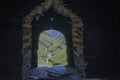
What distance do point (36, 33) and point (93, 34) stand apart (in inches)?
147

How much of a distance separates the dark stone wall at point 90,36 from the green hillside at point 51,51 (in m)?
11.6

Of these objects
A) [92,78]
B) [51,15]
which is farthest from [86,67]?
[51,15]

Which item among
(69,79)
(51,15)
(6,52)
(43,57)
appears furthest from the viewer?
(43,57)

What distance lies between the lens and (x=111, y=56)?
6.65 metres

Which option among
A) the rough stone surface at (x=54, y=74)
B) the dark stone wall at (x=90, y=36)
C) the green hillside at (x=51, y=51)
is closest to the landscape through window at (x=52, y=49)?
the green hillside at (x=51, y=51)

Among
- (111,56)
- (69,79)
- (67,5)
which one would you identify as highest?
(67,5)

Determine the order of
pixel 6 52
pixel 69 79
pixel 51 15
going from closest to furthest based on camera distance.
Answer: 1. pixel 6 52
2. pixel 69 79
3. pixel 51 15

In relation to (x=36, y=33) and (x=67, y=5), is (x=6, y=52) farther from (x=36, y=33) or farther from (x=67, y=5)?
(x=36, y=33)

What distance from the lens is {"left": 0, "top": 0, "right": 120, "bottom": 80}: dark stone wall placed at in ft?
21.3

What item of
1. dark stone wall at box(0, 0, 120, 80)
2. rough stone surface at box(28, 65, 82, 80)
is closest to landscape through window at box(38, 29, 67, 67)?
rough stone surface at box(28, 65, 82, 80)

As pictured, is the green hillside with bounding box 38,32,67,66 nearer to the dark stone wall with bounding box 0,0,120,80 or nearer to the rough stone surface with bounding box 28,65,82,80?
the rough stone surface with bounding box 28,65,82,80

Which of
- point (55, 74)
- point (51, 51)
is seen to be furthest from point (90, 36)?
point (51, 51)

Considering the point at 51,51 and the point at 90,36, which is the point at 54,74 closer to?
the point at 90,36

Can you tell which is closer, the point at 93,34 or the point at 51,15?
the point at 93,34
